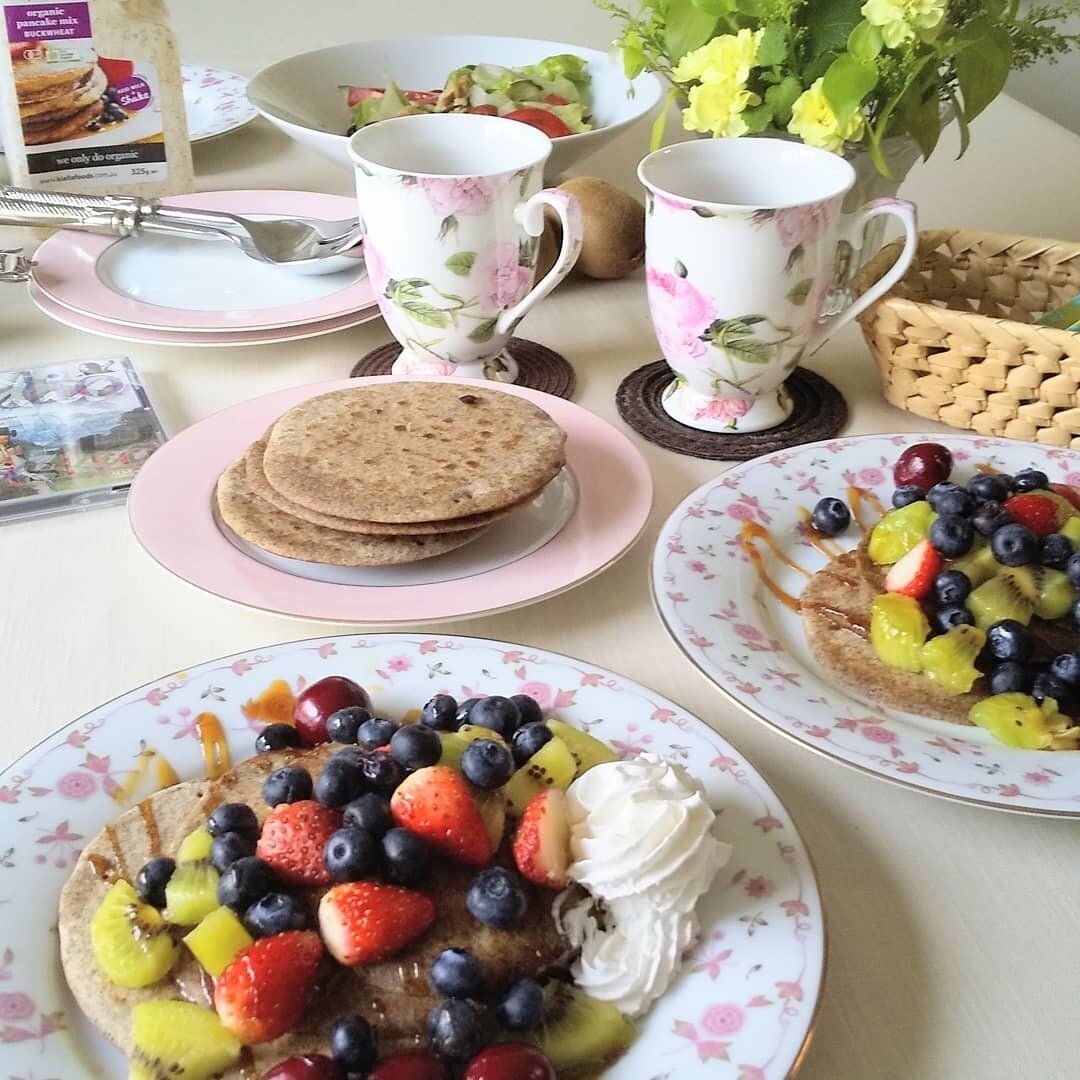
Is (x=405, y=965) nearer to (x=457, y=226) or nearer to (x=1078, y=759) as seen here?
(x=1078, y=759)

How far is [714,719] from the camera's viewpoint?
795 millimetres

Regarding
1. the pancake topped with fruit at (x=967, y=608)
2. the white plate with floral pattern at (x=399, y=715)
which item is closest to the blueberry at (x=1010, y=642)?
the pancake topped with fruit at (x=967, y=608)

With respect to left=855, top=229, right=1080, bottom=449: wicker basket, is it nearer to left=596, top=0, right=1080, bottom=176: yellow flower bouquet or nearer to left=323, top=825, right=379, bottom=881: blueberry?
left=596, top=0, right=1080, bottom=176: yellow flower bouquet

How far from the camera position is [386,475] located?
0.90 m

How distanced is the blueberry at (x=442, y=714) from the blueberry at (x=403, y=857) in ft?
0.37

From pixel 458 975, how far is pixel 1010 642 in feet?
1.46

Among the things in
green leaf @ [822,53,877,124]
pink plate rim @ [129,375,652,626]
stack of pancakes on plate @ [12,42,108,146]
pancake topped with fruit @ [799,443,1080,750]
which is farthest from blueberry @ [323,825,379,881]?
stack of pancakes on plate @ [12,42,108,146]

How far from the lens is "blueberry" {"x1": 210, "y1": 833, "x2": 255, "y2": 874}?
60 cm

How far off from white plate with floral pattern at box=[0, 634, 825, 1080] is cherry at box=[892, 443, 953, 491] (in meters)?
0.37

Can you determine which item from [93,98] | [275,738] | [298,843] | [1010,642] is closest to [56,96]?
[93,98]

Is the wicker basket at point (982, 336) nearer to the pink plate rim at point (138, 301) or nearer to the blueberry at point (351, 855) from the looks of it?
the pink plate rim at point (138, 301)

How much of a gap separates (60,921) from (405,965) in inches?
→ 7.6

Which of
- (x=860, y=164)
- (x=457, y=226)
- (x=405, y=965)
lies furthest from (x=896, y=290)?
(x=405, y=965)

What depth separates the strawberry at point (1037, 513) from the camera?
86 cm
